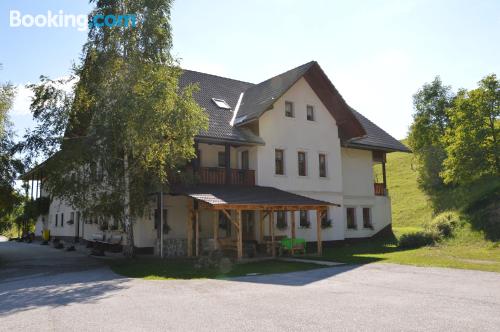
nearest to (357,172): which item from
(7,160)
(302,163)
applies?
(302,163)

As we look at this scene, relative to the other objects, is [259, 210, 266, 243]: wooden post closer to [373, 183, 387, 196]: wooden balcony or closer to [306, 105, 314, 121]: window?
[306, 105, 314, 121]: window

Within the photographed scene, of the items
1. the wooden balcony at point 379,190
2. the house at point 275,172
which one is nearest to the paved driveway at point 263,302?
the house at point 275,172

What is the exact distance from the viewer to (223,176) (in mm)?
22859

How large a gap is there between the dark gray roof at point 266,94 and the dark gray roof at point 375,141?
502cm

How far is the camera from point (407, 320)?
7906mm

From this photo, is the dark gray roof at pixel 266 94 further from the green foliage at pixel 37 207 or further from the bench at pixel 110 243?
the green foliage at pixel 37 207

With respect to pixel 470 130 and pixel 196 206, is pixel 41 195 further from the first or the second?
pixel 470 130

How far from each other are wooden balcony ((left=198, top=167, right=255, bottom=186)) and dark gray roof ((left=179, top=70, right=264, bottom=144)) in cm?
166

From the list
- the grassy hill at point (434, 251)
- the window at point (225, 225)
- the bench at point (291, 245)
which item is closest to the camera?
the grassy hill at point (434, 251)

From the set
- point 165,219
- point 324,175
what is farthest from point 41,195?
point 324,175

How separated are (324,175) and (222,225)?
25.0ft

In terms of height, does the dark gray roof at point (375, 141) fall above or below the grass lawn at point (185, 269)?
above

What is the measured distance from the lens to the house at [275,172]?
21.5 meters

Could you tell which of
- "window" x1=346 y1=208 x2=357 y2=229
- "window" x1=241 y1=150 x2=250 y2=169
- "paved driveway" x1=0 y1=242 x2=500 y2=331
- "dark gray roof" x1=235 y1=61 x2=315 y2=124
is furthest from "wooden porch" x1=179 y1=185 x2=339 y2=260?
"window" x1=346 y1=208 x2=357 y2=229
